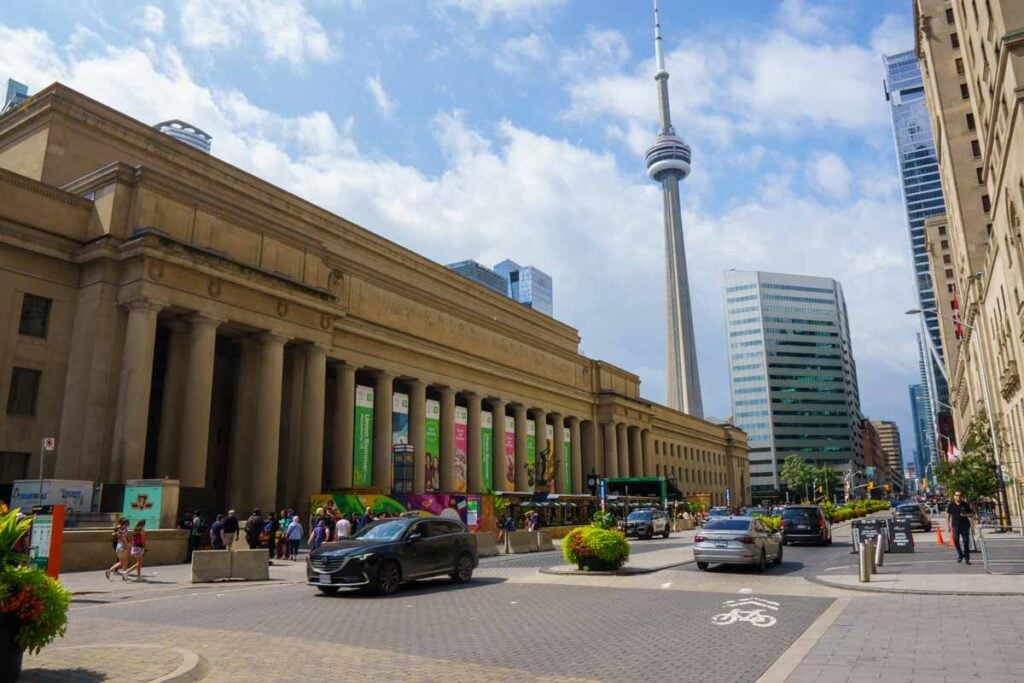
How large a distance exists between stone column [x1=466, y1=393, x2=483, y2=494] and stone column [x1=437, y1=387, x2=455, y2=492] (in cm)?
311

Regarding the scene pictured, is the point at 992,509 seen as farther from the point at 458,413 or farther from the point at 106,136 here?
the point at 106,136

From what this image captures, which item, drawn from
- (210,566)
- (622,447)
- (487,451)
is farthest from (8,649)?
(622,447)

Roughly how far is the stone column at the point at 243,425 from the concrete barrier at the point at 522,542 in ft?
48.3

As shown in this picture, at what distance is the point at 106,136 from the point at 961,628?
45.1 m

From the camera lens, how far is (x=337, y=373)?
47.6m

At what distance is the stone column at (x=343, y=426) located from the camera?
4353 centimetres

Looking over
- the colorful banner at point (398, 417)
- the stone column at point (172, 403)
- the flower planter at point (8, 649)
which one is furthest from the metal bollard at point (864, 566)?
the colorful banner at point (398, 417)

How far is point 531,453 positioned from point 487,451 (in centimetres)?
883

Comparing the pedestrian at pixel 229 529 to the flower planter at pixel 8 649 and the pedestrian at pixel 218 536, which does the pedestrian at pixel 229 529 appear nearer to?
the pedestrian at pixel 218 536

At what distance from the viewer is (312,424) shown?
1623 inches

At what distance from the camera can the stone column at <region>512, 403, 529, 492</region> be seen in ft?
214

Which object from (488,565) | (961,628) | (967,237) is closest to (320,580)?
(488,565)

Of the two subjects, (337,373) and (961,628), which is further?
(337,373)

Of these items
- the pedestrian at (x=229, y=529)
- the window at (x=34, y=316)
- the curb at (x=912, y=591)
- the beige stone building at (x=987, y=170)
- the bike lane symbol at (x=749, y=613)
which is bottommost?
the bike lane symbol at (x=749, y=613)
